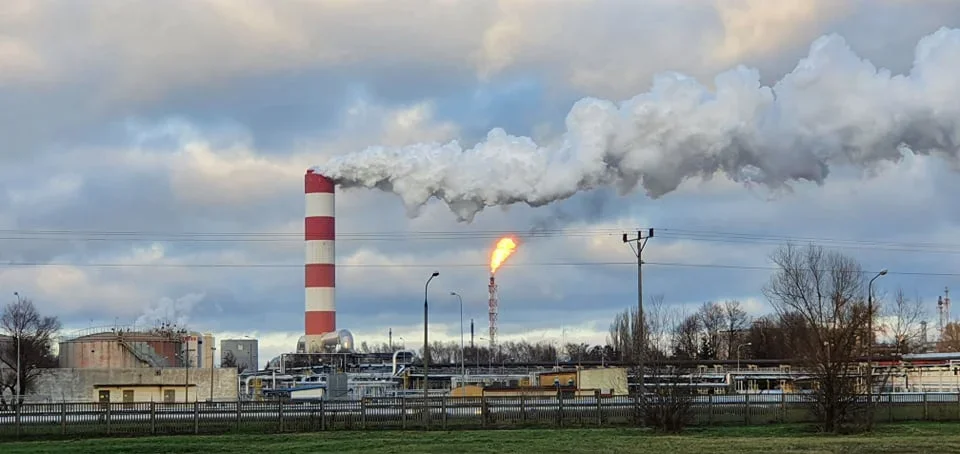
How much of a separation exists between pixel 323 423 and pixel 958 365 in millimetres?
63619

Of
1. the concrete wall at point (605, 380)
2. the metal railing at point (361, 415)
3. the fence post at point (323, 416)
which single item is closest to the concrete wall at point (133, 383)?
the concrete wall at point (605, 380)

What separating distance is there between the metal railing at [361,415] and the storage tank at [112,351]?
172ft

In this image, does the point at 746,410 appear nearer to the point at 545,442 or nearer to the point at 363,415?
the point at 545,442

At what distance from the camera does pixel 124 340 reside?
96688mm

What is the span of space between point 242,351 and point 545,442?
99.4 meters

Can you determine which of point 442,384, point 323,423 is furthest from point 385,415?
point 442,384

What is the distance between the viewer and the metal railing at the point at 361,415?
4131cm

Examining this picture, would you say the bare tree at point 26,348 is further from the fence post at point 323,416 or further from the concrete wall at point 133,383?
the fence post at point 323,416

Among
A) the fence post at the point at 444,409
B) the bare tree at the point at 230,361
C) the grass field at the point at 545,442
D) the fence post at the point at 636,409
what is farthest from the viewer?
the bare tree at the point at 230,361

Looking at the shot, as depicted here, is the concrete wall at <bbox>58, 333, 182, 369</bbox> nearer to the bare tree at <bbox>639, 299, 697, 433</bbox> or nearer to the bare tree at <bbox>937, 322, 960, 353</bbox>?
the bare tree at <bbox>639, 299, 697, 433</bbox>

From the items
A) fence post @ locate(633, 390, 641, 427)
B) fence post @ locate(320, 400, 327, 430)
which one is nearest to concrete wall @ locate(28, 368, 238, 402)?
fence post @ locate(320, 400, 327, 430)

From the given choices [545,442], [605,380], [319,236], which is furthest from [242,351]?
[545,442]

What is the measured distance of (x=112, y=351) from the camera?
315 ft

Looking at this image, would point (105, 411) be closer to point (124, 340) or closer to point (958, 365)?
point (124, 340)
